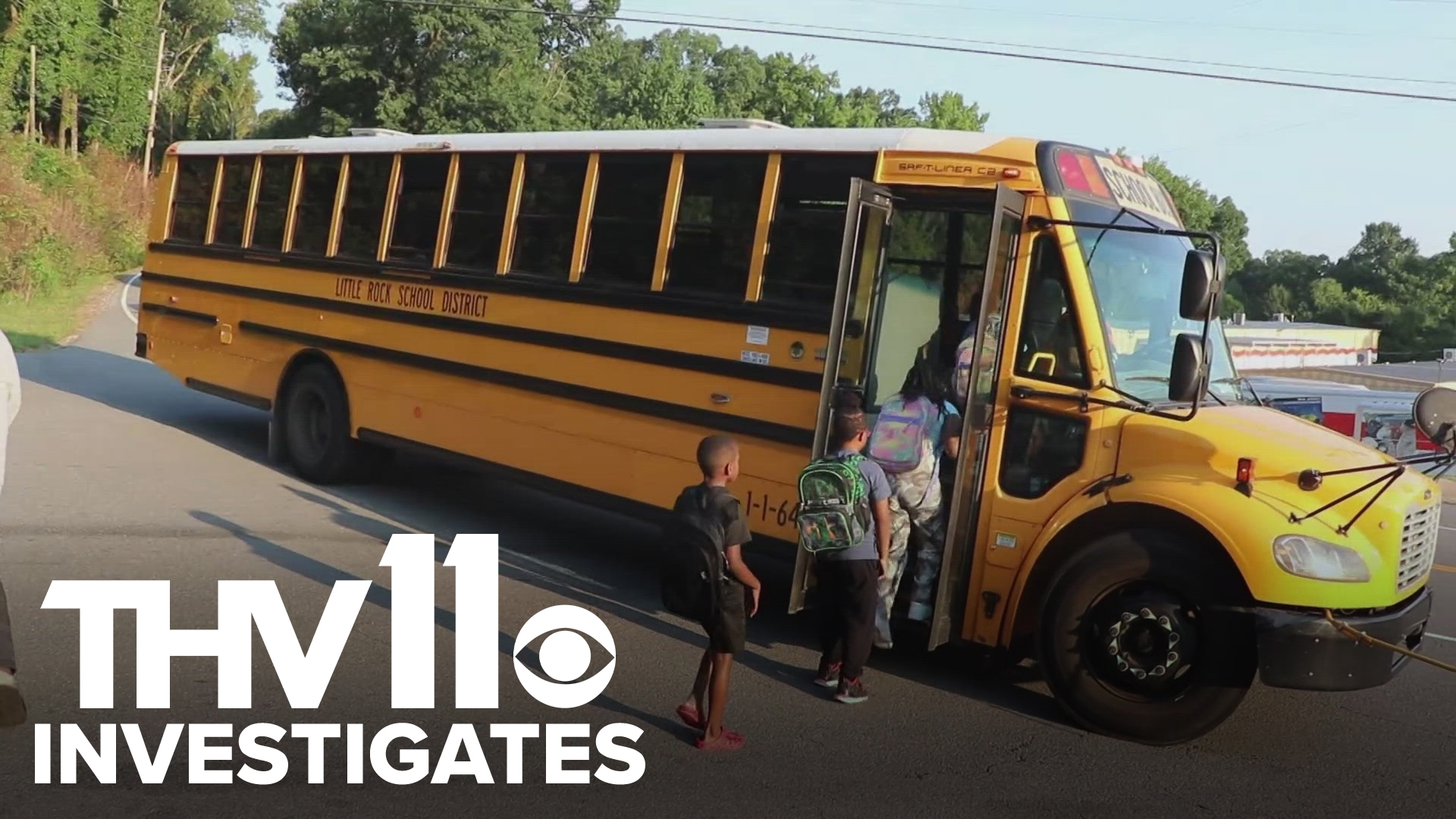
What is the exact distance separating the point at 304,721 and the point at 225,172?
7601mm

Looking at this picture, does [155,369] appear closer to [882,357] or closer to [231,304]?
[231,304]

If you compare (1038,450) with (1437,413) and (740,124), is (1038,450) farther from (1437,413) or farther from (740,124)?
(740,124)

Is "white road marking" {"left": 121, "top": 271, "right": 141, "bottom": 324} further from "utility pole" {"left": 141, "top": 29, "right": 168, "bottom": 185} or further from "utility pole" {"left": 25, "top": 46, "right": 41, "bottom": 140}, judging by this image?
"utility pole" {"left": 141, "top": 29, "right": 168, "bottom": 185}

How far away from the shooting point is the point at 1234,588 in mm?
5336

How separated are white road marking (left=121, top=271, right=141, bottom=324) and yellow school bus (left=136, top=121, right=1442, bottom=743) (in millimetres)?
18662

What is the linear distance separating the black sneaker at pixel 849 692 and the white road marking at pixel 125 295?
23.0m

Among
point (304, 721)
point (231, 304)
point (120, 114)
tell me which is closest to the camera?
point (304, 721)

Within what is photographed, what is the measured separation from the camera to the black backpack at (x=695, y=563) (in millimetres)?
4895

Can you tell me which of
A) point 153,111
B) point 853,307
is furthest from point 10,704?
point 153,111

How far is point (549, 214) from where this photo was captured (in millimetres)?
8375

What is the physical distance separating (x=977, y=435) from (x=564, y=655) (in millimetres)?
2278

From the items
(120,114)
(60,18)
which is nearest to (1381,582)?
(60,18)

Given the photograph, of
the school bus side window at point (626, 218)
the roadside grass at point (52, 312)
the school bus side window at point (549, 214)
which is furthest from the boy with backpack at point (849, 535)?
the roadside grass at point (52, 312)

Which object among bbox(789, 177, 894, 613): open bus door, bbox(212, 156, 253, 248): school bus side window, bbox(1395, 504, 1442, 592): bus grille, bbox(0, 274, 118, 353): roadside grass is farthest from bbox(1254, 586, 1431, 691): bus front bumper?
bbox(0, 274, 118, 353): roadside grass
